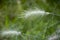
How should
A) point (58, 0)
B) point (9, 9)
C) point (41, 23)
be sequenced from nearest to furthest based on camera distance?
1. point (41, 23)
2. point (58, 0)
3. point (9, 9)

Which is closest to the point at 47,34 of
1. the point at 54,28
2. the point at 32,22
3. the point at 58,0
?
the point at 54,28

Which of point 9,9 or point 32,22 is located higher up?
point 9,9

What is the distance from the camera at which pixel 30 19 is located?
1.97 meters

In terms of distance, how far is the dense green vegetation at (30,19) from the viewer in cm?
179

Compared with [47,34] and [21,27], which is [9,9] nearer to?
[21,27]

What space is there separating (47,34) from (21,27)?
33cm

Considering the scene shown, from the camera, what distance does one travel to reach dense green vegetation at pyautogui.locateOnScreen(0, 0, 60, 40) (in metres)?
1.79

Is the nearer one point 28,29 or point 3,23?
point 28,29

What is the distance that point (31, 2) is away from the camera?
2180mm

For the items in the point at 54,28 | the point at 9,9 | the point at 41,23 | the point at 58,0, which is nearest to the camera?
the point at 54,28

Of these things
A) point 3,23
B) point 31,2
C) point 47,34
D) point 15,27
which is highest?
point 31,2

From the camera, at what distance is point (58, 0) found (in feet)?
6.78

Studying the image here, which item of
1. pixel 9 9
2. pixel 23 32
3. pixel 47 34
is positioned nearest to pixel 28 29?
pixel 23 32

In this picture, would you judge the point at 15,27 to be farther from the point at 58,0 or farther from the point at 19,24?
the point at 58,0
